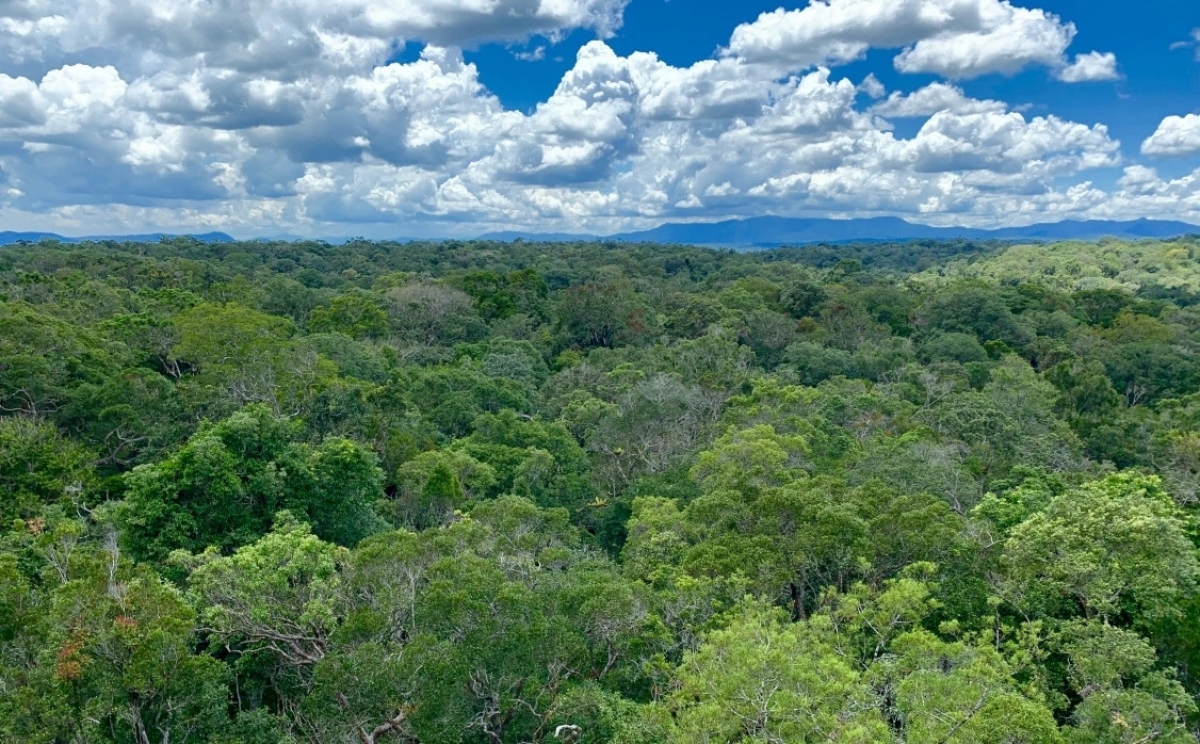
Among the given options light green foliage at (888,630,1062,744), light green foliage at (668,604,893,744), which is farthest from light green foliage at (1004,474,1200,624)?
light green foliage at (668,604,893,744)

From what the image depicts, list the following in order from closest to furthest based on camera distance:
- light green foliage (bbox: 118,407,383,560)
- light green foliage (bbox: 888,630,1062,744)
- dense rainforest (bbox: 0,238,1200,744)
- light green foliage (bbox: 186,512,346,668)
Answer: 1. light green foliage (bbox: 888,630,1062,744)
2. dense rainforest (bbox: 0,238,1200,744)
3. light green foliage (bbox: 186,512,346,668)
4. light green foliage (bbox: 118,407,383,560)

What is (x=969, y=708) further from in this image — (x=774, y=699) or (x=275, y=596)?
(x=275, y=596)

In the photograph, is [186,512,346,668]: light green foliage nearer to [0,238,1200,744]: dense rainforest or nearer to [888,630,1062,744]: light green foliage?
[0,238,1200,744]: dense rainforest

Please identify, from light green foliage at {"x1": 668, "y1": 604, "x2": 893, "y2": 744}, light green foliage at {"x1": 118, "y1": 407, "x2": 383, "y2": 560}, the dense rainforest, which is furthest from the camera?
light green foliage at {"x1": 118, "y1": 407, "x2": 383, "y2": 560}

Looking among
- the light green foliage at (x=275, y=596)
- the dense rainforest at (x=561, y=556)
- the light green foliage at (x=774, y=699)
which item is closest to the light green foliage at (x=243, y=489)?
the dense rainforest at (x=561, y=556)

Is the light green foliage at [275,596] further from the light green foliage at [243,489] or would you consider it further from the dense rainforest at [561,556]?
the light green foliage at [243,489]

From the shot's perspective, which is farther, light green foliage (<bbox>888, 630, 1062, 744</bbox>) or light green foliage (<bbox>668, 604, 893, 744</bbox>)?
light green foliage (<bbox>668, 604, 893, 744</bbox>)

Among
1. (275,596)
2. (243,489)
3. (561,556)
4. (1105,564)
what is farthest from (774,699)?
(243,489)

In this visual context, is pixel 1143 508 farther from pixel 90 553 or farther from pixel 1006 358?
pixel 1006 358

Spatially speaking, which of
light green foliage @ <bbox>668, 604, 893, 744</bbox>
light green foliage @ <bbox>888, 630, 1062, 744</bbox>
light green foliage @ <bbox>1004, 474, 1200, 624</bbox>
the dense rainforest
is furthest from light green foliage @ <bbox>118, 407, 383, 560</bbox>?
light green foliage @ <bbox>1004, 474, 1200, 624</bbox>

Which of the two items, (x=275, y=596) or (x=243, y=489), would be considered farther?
(x=243, y=489)
